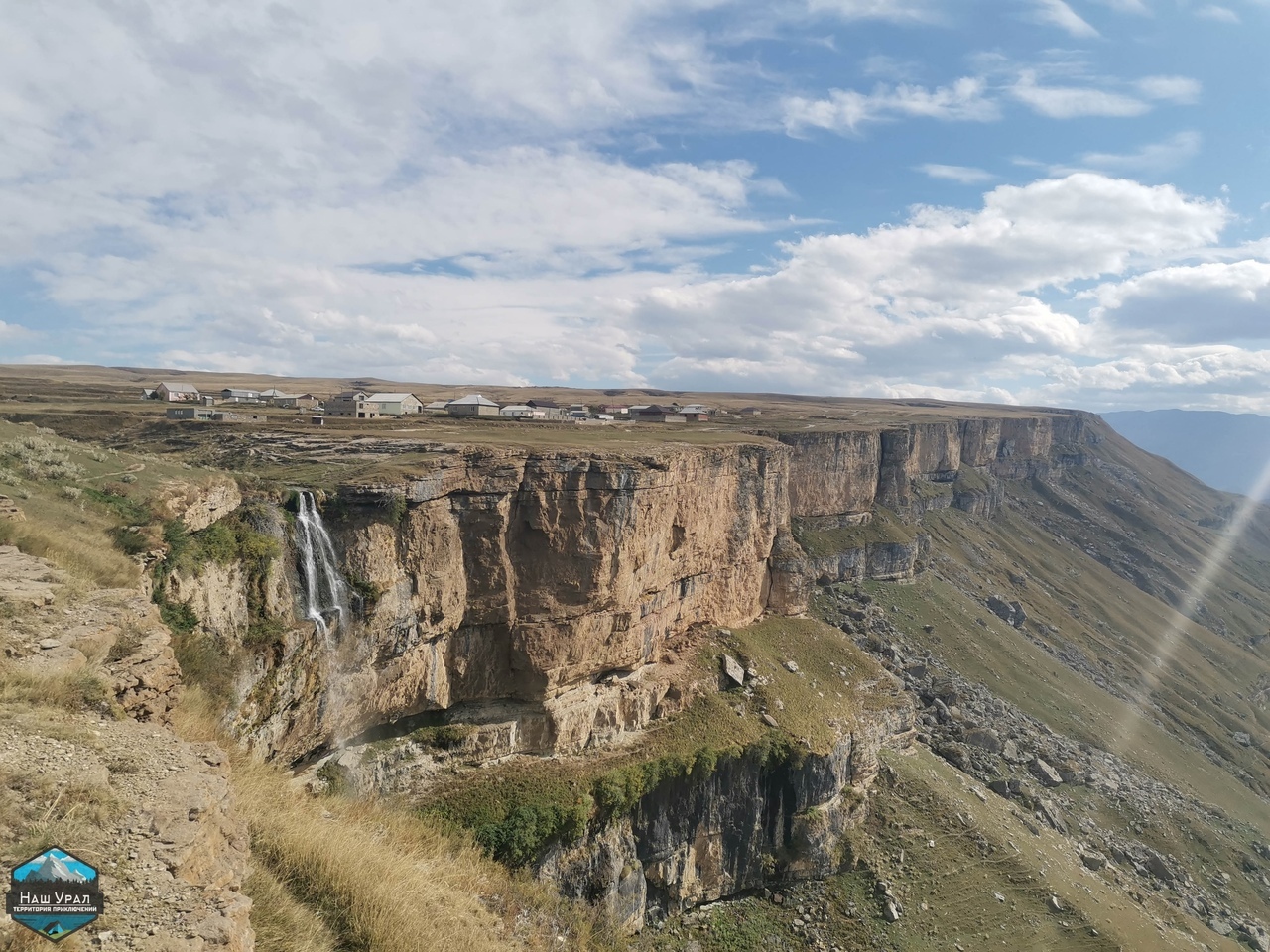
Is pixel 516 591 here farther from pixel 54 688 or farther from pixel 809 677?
pixel 54 688

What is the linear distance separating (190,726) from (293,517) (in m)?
13.7

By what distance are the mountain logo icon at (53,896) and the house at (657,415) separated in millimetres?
70522

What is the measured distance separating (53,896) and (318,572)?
65.8ft

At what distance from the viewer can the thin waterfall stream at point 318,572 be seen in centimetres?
2291

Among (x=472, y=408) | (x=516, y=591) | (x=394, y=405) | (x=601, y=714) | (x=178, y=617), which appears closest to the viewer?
(x=178, y=617)

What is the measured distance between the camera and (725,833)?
32.5m

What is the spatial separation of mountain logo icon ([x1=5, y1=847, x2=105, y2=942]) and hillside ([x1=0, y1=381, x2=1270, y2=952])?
2453 mm

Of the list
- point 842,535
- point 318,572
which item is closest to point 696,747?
point 318,572

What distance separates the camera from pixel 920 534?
72.6 metres

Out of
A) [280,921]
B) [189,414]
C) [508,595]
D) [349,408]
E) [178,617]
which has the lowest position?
[508,595]

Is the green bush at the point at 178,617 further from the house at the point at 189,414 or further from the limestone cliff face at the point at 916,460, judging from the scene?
the limestone cliff face at the point at 916,460

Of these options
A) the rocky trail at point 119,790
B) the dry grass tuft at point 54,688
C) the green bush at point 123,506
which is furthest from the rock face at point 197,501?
the dry grass tuft at point 54,688

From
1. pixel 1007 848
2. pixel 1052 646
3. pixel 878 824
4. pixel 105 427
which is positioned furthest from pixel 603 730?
pixel 1052 646

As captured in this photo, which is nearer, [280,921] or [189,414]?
[280,921]
